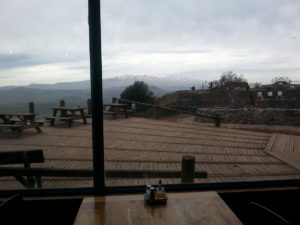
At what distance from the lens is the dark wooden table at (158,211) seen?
145 cm

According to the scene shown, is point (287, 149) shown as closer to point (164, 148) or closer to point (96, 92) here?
point (164, 148)

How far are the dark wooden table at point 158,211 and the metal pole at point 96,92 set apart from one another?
7.3 inches

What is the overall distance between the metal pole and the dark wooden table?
7.3 inches

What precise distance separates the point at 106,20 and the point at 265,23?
1.79m

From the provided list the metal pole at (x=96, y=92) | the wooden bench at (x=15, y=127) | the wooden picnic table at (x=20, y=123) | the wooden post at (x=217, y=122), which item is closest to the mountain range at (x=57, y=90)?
the metal pole at (x=96, y=92)

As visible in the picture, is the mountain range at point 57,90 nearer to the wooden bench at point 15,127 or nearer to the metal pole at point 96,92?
the metal pole at point 96,92

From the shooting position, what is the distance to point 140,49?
110 inches

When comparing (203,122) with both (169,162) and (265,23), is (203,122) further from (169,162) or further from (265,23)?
(265,23)

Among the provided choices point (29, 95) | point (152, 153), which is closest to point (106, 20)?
point (29, 95)

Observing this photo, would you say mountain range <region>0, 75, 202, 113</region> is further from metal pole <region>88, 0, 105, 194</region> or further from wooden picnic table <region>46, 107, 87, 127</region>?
wooden picnic table <region>46, 107, 87, 127</region>

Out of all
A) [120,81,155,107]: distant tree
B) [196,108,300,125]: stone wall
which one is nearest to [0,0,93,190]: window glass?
[120,81,155,107]: distant tree

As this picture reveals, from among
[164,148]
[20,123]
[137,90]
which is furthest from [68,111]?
[164,148]

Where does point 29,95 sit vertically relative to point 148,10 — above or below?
below

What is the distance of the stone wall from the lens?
31.8 ft
